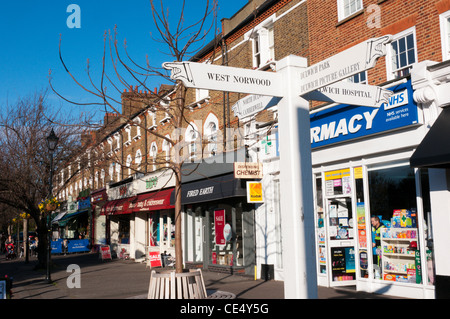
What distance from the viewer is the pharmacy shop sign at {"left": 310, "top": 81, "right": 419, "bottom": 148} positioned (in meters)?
9.38

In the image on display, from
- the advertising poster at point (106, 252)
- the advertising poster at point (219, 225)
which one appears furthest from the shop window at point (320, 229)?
the advertising poster at point (106, 252)

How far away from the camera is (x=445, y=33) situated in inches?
366

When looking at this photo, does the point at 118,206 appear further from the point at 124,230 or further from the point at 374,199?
the point at 374,199

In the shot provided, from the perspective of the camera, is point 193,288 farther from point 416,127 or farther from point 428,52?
point 428,52

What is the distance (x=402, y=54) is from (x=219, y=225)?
29.8ft

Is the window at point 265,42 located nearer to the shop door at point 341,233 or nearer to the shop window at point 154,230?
the shop door at point 341,233

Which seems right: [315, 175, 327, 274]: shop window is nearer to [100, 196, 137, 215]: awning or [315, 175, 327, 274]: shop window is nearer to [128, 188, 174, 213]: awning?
[128, 188, 174, 213]: awning

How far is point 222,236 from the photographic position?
16.3m

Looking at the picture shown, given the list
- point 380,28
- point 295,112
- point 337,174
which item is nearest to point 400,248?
point 337,174

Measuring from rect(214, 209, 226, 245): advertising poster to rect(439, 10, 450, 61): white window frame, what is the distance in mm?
9530

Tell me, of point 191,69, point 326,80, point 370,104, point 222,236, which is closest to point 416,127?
point 370,104

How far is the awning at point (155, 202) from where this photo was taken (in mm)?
19403

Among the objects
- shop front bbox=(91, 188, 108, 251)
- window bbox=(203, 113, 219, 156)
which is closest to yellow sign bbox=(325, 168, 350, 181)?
window bbox=(203, 113, 219, 156)

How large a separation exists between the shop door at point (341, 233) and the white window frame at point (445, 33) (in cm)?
347
